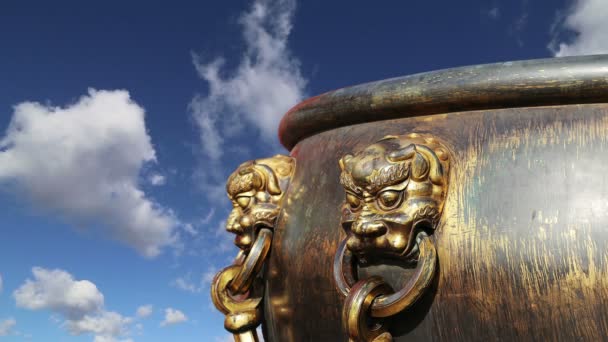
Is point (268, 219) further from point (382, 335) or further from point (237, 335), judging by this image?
point (382, 335)

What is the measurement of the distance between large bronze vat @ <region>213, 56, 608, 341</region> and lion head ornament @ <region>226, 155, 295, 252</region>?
6.1 inches

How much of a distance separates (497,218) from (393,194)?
251 mm

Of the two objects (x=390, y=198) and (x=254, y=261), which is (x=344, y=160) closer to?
(x=390, y=198)

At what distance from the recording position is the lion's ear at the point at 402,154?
69.9 inches

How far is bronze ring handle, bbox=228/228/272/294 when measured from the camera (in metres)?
2.09

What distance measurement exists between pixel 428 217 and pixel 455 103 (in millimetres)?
338

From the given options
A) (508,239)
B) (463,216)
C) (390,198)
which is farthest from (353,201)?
(508,239)

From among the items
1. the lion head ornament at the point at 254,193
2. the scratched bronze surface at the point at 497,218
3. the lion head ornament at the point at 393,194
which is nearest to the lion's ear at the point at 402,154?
the lion head ornament at the point at 393,194

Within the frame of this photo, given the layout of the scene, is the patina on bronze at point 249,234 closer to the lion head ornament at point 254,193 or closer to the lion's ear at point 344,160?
the lion head ornament at point 254,193

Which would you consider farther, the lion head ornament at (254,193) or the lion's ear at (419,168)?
the lion head ornament at (254,193)

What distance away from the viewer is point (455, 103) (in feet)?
6.14

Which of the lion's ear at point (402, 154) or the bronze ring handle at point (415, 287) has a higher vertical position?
the lion's ear at point (402, 154)

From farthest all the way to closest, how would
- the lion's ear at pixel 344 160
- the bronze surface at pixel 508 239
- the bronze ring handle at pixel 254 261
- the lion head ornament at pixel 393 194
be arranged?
the bronze ring handle at pixel 254 261 < the lion's ear at pixel 344 160 < the lion head ornament at pixel 393 194 < the bronze surface at pixel 508 239

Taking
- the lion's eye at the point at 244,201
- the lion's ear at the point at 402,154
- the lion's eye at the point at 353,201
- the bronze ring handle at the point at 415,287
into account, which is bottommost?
the bronze ring handle at the point at 415,287
